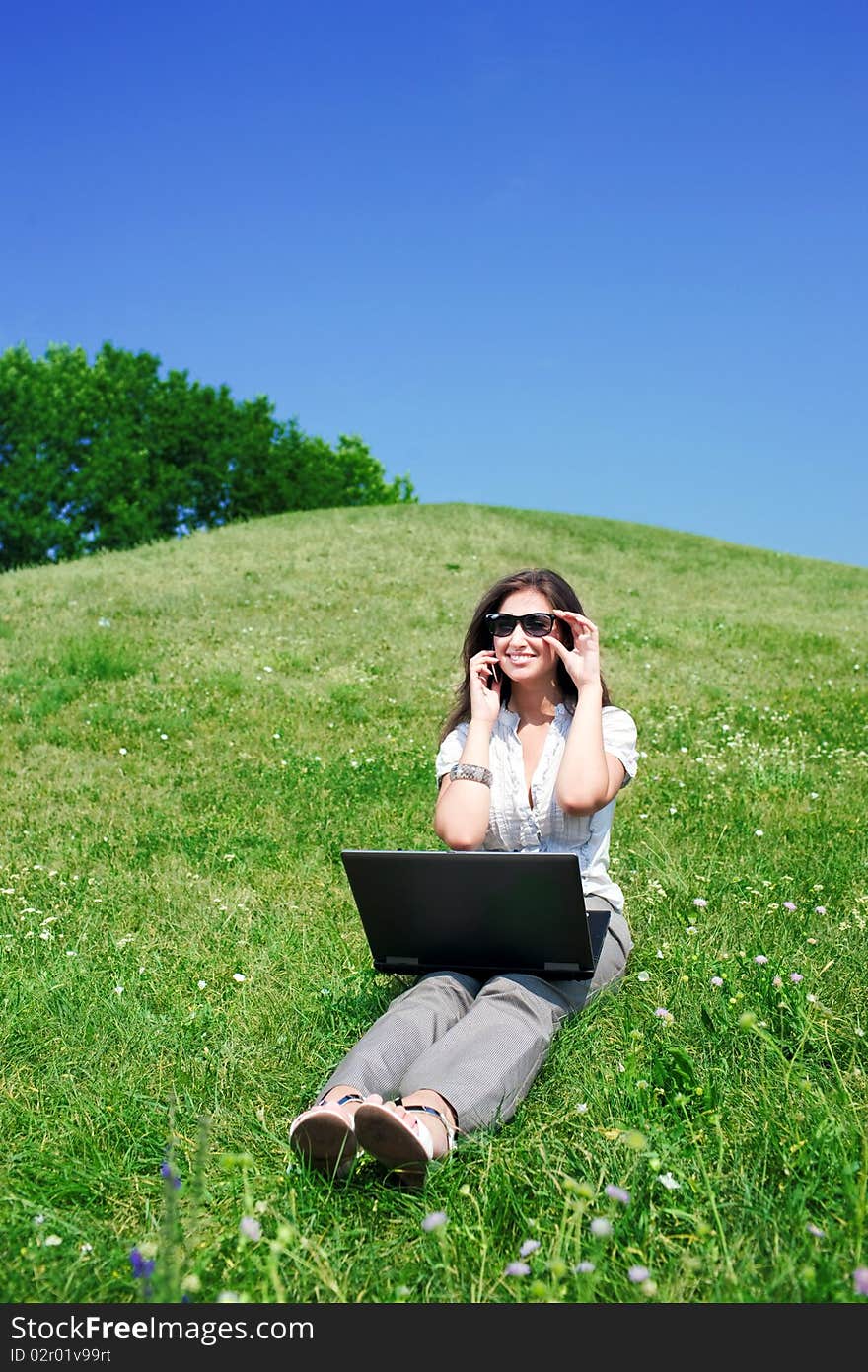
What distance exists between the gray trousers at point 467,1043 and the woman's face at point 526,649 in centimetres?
151

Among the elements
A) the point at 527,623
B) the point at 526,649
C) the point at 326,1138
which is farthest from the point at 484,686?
the point at 326,1138

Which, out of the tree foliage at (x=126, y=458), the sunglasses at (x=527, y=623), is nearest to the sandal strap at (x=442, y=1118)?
the sunglasses at (x=527, y=623)

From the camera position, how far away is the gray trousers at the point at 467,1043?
369 centimetres

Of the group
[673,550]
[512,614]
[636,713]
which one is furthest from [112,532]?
[512,614]

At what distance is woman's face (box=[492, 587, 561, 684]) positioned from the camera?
5.15 metres

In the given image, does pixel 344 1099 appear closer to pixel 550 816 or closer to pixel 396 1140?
pixel 396 1140

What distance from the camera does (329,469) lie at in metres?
58.2

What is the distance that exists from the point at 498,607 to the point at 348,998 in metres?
2.11

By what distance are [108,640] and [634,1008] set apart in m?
11.8

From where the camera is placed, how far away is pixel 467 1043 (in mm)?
3887

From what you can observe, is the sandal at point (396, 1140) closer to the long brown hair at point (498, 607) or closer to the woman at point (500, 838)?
the woman at point (500, 838)

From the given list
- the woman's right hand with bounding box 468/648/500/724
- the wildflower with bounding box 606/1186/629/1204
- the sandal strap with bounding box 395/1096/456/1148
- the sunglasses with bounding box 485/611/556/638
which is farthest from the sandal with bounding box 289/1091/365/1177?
the sunglasses with bounding box 485/611/556/638

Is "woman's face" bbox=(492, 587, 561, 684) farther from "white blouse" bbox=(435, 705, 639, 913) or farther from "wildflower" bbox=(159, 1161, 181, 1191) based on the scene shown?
"wildflower" bbox=(159, 1161, 181, 1191)
